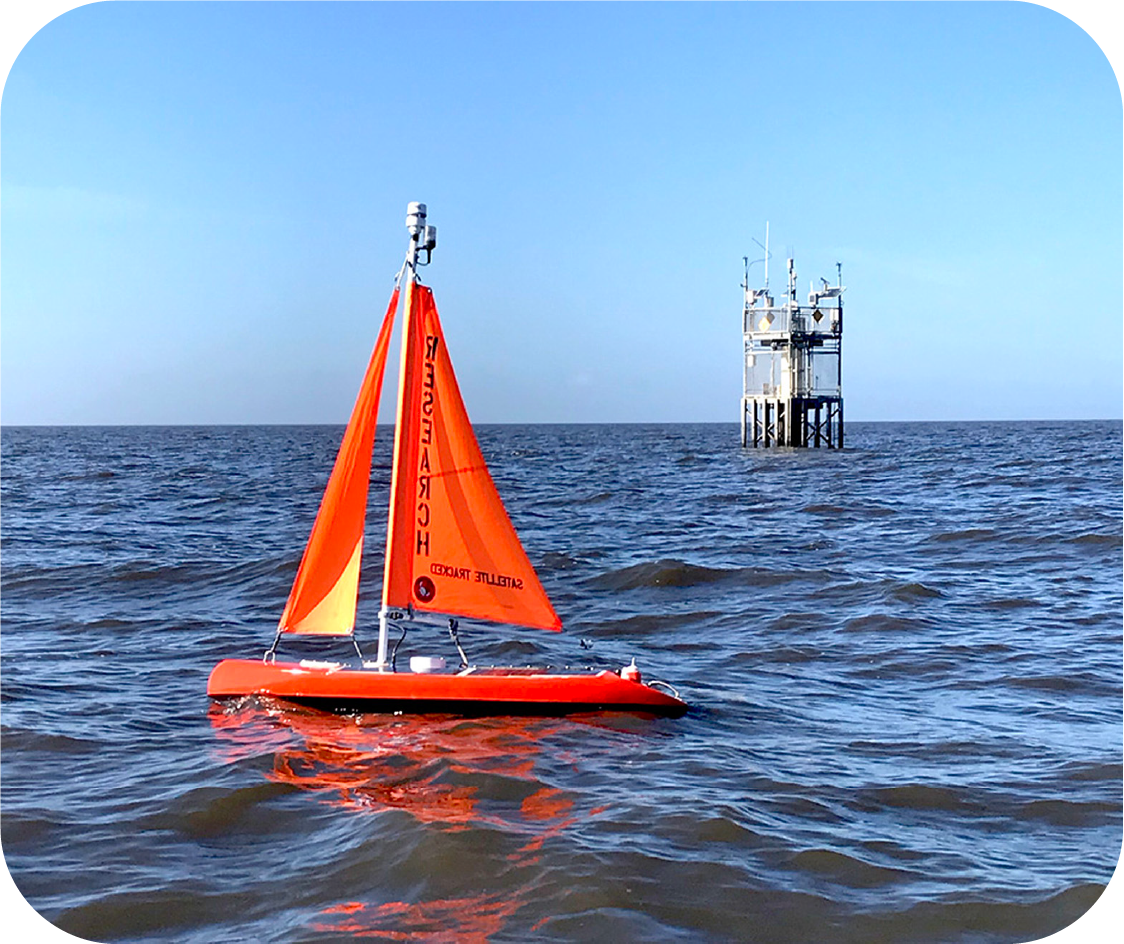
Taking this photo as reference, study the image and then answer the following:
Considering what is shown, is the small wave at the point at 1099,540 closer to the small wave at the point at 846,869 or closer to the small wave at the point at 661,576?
the small wave at the point at 661,576

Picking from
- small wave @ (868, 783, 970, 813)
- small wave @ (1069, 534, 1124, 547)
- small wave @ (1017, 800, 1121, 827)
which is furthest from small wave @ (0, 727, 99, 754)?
small wave @ (1069, 534, 1124, 547)

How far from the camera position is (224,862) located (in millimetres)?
8711

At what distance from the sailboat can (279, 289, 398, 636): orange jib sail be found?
0.04 feet

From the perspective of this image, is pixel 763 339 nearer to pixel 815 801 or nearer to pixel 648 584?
pixel 648 584

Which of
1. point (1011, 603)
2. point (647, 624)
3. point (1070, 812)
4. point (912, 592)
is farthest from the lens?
point (912, 592)

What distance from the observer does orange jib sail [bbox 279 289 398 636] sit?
40.8 feet

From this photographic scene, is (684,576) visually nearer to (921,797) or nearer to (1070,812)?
(921,797)

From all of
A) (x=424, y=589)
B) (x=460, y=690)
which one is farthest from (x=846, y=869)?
(x=424, y=589)

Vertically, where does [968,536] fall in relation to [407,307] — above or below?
below

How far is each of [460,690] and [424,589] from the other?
1235 mm

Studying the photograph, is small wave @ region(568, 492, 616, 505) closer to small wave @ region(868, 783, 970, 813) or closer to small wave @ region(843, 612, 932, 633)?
small wave @ region(843, 612, 932, 633)

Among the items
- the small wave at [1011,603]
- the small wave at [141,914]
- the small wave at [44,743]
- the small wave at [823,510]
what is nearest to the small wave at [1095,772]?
the small wave at [141,914]

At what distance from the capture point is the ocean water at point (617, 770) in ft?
26.3

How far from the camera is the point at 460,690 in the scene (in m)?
12.1
